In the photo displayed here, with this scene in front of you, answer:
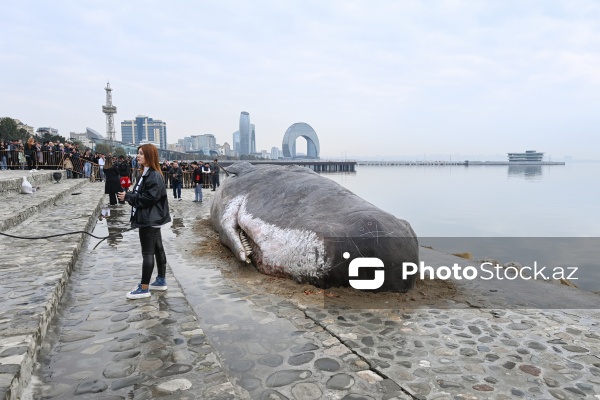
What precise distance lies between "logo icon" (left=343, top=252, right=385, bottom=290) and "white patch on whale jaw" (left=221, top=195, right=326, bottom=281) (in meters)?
0.40

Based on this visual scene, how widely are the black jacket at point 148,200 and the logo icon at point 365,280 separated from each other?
8.21 feet

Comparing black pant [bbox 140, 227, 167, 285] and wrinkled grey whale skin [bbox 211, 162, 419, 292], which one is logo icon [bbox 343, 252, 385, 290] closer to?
wrinkled grey whale skin [bbox 211, 162, 419, 292]

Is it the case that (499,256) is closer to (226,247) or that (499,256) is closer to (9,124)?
(226,247)

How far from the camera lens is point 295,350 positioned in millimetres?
4008

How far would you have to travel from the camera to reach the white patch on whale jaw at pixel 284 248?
573 cm

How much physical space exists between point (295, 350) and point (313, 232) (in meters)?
2.08

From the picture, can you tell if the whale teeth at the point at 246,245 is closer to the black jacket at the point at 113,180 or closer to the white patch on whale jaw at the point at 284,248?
the white patch on whale jaw at the point at 284,248

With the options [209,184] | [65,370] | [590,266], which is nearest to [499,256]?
[590,266]

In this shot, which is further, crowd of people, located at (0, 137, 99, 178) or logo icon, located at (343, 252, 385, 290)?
crowd of people, located at (0, 137, 99, 178)

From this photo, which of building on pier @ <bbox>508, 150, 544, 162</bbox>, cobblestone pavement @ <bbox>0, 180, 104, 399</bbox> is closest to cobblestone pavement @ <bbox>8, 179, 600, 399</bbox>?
cobblestone pavement @ <bbox>0, 180, 104, 399</bbox>

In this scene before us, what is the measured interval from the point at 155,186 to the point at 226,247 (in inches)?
142

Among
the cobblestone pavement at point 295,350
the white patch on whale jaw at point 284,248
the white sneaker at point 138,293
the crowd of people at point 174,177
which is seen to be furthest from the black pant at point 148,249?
the white patch on whale jaw at point 284,248

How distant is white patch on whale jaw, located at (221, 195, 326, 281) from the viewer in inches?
226

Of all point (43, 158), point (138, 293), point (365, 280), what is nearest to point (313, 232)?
point (365, 280)
